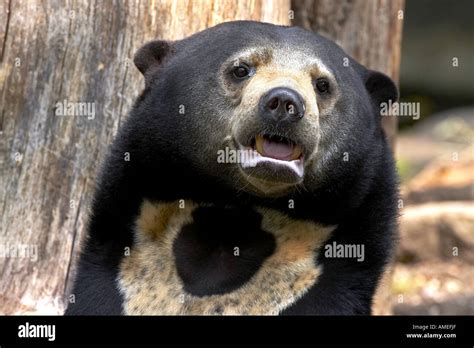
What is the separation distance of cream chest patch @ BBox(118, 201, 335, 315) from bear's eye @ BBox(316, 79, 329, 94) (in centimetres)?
64

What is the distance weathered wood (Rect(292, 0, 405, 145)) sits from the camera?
25.6 feet

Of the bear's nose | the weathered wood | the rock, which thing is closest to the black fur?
the bear's nose

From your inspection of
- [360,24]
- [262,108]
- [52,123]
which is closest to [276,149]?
[262,108]

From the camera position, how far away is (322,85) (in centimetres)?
522

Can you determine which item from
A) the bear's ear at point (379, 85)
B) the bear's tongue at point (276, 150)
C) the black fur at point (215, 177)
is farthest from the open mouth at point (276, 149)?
the bear's ear at point (379, 85)

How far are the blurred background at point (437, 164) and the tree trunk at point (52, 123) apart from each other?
4.93m

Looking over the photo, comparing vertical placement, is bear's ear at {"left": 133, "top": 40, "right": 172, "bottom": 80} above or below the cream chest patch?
above

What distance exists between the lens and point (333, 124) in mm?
5219

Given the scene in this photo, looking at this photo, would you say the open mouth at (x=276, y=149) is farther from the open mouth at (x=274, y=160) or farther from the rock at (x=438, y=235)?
the rock at (x=438, y=235)

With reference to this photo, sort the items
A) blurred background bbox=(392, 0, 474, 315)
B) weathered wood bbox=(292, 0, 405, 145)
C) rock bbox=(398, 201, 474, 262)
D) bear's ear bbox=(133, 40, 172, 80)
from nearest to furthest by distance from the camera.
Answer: bear's ear bbox=(133, 40, 172, 80) < weathered wood bbox=(292, 0, 405, 145) < blurred background bbox=(392, 0, 474, 315) < rock bbox=(398, 201, 474, 262)

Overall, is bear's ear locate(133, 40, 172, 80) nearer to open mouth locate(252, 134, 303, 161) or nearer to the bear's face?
the bear's face

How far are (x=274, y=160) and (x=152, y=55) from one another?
1123 mm
